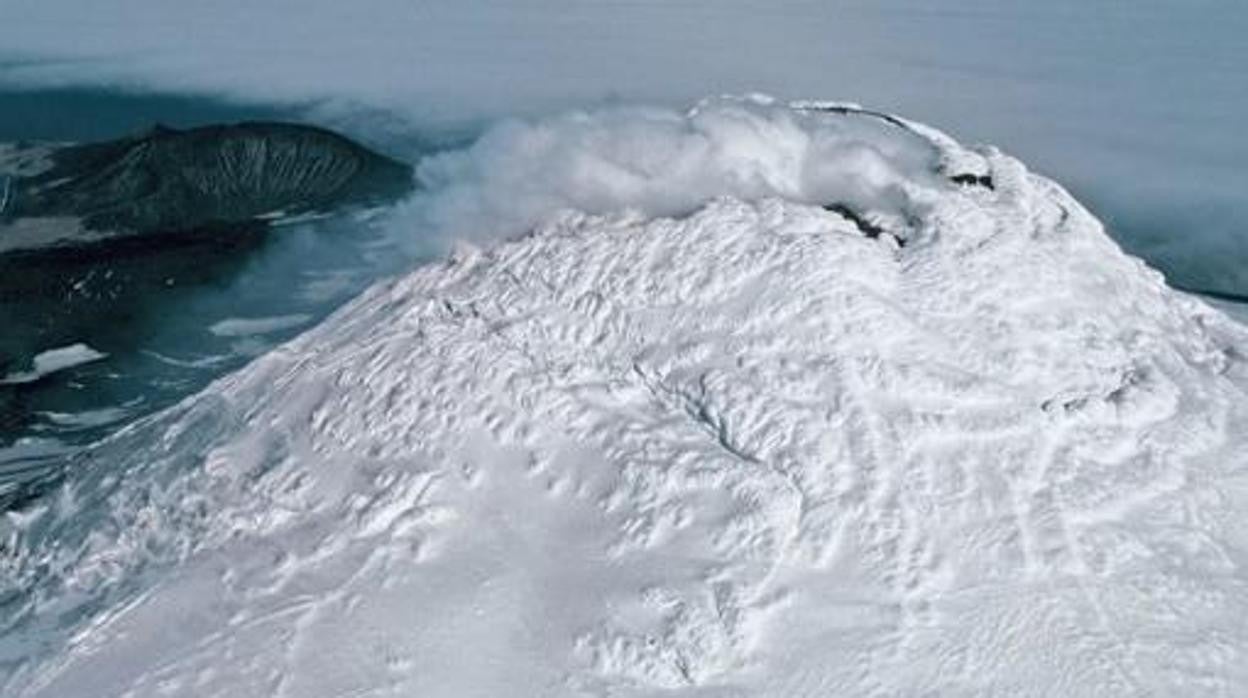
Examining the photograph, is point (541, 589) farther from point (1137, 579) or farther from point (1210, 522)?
point (1210, 522)

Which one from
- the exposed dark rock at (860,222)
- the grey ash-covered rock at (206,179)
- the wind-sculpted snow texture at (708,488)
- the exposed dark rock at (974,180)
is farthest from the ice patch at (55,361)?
the exposed dark rock at (974,180)

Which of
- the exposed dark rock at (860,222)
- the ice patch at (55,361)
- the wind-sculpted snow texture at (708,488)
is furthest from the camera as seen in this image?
the ice patch at (55,361)

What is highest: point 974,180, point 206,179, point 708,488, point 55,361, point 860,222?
point 974,180

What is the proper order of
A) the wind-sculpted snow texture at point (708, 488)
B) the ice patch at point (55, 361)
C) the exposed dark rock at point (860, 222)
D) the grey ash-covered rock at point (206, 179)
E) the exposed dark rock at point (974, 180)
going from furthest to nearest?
the grey ash-covered rock at point (206, 179)
the ice patch at point (55, 361)
the exposed dark rock at point (974, 180)
the exposed dark rock at point (860, 222)
the wind-sculpted snow texture at point (708, 488)

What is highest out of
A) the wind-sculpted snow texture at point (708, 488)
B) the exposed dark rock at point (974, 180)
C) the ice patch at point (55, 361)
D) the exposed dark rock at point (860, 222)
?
the exposed dark rock at point (974, 180)

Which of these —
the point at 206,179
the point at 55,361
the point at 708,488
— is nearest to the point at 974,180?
the point at 708,488

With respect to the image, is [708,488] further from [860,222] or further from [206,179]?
[206,179]

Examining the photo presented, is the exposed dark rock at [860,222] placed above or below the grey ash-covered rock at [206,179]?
above

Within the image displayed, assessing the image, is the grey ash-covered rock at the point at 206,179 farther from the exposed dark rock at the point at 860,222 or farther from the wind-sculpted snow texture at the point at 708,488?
the exposed dark rock at the point at 860,222
